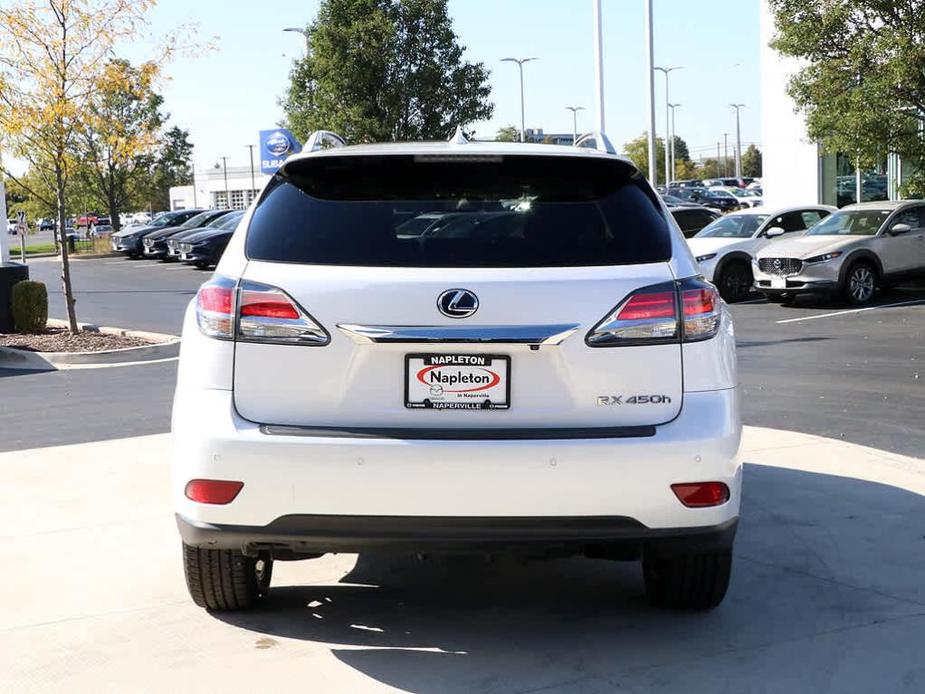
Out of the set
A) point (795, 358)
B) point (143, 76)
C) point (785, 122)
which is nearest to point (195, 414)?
point (795, 358)

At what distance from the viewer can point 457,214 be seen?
4.28 m

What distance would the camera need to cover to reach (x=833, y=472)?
728 cm

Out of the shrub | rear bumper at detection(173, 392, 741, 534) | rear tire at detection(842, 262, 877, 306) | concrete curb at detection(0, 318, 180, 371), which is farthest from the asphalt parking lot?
rear bumper at detection(173, 392, 741, 534)

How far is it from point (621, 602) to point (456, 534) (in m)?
1.29

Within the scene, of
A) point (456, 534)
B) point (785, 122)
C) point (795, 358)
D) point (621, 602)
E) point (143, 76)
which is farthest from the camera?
point (785, 122)

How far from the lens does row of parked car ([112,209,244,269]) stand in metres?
36.2

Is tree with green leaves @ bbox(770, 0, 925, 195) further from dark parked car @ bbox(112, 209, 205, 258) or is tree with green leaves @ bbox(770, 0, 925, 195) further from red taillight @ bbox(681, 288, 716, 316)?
dark parked car @ bbox(112, 209, 205, 258)

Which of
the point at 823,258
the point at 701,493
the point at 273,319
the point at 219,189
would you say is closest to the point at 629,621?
the point at 701,493

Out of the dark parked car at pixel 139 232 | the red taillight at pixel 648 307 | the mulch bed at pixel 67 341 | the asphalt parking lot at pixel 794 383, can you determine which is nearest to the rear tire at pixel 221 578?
the red taillight at pixel 648 307

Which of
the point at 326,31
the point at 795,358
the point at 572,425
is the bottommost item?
the point at 795,358

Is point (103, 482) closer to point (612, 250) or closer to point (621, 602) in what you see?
point (621, 602)

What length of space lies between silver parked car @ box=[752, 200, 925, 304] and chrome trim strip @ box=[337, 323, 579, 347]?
16560mm

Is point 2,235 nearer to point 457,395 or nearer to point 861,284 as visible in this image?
point 861,284

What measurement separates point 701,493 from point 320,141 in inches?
86.8
